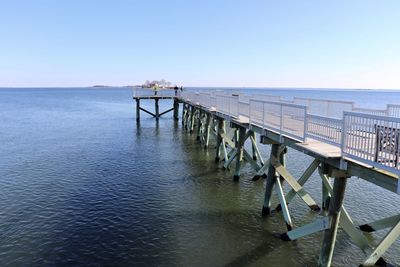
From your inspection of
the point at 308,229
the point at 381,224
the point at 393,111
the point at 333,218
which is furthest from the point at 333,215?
the point at 393,111

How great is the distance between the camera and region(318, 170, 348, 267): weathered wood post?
7613 millimetres

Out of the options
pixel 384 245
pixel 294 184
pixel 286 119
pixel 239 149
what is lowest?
pixel 384 245

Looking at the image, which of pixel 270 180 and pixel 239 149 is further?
pixel 239 149

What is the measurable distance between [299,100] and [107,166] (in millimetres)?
10855

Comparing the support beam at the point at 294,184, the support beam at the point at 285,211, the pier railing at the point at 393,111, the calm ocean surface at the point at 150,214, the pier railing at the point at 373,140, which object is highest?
the pier railing at the point at 393,111

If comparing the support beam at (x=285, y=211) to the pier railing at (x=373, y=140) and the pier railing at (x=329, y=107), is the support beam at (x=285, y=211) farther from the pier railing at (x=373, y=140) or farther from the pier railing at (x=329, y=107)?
the pier railing at (x=373, y=140)

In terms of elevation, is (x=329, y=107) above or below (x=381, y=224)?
above

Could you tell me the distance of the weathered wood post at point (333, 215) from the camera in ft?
25.0

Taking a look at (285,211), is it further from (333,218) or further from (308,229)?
(333,218)

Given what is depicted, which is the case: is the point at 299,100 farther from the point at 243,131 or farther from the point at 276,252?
the point at 276,252

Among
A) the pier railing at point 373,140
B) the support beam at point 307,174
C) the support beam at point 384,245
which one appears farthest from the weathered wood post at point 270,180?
the support beam at point 384,245

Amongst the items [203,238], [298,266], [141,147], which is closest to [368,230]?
[298,266]

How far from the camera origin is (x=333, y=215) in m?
7.79

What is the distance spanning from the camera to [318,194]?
45.3ft
